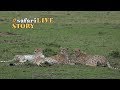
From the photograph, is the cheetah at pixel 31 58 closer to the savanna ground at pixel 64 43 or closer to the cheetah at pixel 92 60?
the savanna ground at pixel 64 43

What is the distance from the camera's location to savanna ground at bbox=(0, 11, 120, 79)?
9.19m

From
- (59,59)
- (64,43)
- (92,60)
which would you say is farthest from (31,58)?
(64,43)

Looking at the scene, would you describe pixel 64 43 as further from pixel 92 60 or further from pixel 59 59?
pixel 92 60

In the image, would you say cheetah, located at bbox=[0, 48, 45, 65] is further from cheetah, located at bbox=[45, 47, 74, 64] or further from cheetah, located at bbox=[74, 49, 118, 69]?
cheetah, located at bbox=[74, 49, 118, 69]

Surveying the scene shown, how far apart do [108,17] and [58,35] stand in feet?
22.4

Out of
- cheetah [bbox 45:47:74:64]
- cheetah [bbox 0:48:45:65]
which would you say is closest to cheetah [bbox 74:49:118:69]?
cheetah [bbox 45:47:74:64]

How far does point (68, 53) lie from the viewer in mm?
A: 10789

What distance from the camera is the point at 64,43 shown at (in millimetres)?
13188

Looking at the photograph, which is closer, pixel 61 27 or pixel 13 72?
pixel 13 72

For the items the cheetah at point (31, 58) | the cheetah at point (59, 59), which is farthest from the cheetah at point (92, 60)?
the cheetah at point (31, 58)
